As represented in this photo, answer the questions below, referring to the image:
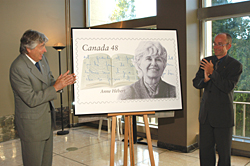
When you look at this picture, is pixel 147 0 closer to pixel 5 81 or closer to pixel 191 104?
pixel 191 104

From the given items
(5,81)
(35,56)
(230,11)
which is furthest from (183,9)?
(5,81)

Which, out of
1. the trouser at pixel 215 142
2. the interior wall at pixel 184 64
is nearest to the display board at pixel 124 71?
the trouser at pixel 215 142

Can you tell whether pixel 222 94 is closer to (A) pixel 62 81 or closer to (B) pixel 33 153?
(A) pixel 62 81

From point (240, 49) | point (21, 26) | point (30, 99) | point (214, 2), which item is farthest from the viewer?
point (21, 26)

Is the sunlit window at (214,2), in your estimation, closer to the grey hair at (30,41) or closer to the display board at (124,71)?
the display board at (124,71)

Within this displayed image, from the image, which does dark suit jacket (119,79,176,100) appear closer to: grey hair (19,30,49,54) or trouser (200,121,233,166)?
trouser (200,121,233,166)

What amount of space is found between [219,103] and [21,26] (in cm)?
407

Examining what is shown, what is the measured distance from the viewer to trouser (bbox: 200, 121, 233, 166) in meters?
Result: 2.49

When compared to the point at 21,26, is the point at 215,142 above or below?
below

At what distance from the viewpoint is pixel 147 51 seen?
101 inches

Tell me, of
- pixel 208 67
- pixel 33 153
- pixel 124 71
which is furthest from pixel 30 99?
pixel 208 67

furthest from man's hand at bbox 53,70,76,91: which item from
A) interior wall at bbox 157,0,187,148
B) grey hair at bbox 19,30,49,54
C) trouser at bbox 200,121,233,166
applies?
interior wall at bbox 157,0,187,148

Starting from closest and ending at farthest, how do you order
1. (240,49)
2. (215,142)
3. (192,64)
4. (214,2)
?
(215,142) < (240,49) < (214,2) < (192,64)

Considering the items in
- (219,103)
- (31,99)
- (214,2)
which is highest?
(214,2)
